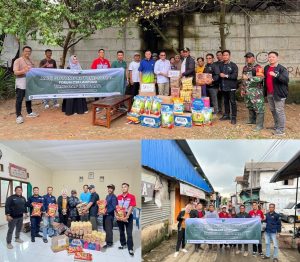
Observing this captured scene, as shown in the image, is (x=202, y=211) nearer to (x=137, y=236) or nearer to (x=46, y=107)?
(x=137, y=236)

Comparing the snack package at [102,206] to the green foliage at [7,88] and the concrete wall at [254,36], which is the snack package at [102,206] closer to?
the green foliage at [7,88]

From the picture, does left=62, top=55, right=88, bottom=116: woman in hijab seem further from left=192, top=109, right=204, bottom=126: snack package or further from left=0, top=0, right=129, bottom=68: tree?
left=192, top=109, right=204, bottom=126: snack package

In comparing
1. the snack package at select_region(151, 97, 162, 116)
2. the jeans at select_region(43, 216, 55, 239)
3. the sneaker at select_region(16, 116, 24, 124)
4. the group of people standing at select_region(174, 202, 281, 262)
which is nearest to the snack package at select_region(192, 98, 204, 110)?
the snack package at select_region(151, 97, 162, 116)

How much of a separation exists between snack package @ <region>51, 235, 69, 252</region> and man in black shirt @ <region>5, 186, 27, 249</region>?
0.32 m

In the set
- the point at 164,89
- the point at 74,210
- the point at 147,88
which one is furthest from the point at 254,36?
the point at 74,210

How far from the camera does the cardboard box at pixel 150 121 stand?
5.99m

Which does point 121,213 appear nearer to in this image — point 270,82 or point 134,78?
point 270,82

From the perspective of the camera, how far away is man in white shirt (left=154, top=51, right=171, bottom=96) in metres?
6.98

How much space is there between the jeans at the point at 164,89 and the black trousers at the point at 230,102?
1.05 m

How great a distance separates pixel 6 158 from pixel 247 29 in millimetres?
6143

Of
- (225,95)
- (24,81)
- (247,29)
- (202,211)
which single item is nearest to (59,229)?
(202,211)

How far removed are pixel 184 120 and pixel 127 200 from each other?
229cm

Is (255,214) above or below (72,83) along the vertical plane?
below

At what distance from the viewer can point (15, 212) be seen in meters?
4.04
